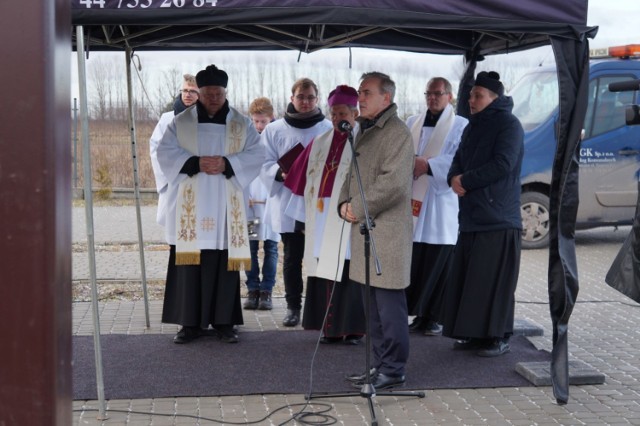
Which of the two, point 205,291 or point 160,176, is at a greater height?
point 160,176

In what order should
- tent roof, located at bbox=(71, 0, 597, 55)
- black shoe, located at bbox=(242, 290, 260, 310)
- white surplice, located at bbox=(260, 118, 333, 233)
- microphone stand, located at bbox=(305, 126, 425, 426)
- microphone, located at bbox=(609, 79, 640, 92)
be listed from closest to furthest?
microphone, located at bbox=(609, 79, 640, 92), tent roof, located at bbox=(71, 0, 597, 55), microphone stand, located at bbox=(305, 126, 425, 426), white surplice, located at bbox=(260, 118, 333, 233), black shoe, located at bbox=(242, 290, 260, 310)

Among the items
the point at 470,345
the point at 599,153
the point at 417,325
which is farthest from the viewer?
the point at 599,153

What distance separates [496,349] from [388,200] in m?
1.77

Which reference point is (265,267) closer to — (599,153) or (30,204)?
(599,153)

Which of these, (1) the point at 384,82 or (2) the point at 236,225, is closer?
(1) the point at 384,82

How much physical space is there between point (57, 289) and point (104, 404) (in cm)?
352

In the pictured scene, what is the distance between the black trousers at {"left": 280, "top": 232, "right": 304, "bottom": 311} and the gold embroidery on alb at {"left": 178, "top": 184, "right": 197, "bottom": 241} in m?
1.02

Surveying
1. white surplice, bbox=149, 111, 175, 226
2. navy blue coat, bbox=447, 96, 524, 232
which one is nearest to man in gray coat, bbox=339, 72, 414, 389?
navy blue coat, bbox=447, 96, 524, 232

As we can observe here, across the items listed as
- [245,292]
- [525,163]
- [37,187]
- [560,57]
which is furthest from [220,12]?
[525,163]

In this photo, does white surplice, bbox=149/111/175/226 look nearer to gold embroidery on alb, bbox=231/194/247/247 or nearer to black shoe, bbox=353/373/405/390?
gold embroidery on alb, bbox=231/194/247/247

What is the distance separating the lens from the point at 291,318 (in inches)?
307

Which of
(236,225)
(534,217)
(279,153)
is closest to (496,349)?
(236,225)

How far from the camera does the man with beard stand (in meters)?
7.74

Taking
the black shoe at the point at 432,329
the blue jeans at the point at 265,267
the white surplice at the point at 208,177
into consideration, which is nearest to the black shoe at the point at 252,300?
the blue jeans at the point at 265,267
